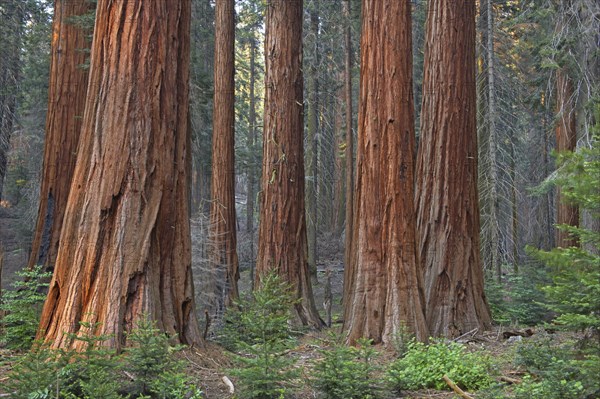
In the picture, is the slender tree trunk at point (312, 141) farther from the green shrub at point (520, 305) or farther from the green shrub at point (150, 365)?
the green shrub at point (150, 365)

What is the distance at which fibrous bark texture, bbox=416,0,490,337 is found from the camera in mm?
9008

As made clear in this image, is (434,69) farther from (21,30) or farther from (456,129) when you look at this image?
(21,30)

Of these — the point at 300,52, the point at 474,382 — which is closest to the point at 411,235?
the point at 474,382

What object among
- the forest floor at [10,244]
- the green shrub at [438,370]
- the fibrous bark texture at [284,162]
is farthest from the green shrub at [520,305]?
the forest floor at [10,244]

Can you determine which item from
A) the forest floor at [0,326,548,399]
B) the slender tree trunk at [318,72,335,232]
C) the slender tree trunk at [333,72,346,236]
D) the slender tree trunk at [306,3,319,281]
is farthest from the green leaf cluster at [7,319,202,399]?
the slender tree trunk at [333,72,346,236]

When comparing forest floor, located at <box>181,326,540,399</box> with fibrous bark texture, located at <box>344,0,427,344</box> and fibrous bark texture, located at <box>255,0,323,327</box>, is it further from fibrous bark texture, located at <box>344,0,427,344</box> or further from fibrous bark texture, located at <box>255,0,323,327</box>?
fibrous bark texture, located at <box>255,0,323,327</box>

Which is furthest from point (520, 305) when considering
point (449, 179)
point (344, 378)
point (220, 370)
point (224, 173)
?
point (220, 370)

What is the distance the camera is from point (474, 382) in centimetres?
577

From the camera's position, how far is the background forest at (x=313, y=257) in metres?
4.52

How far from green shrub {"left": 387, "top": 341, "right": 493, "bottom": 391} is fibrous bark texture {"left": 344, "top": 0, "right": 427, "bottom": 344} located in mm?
940

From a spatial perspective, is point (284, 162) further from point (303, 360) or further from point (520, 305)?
point (520, 305)

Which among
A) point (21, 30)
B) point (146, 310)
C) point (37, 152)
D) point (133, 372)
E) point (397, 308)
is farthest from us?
point (37, 152)

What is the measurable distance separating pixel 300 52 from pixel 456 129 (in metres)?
4.28

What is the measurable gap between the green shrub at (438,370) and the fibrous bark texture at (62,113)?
7.42 metres
